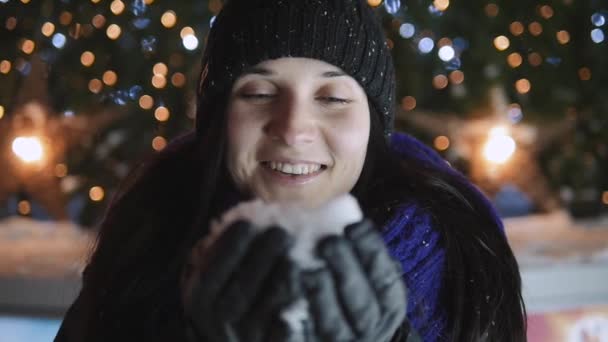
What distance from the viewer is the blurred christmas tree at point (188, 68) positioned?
3.96 feet

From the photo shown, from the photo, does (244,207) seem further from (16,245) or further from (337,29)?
(16,245)

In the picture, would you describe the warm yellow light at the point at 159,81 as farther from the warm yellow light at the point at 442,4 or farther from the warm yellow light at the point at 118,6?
the warm yellow light at the point at 442,4

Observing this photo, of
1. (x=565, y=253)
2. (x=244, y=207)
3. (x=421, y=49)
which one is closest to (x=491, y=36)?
(x=421, y=49)

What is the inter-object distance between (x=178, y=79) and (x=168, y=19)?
0.13m

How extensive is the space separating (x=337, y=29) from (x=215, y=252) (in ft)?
1.11

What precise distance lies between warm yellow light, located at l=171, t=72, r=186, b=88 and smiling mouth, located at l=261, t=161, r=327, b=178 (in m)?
0.74

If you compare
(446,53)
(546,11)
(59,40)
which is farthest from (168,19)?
(546,11)

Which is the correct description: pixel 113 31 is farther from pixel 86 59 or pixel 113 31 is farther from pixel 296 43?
pixel 296 43

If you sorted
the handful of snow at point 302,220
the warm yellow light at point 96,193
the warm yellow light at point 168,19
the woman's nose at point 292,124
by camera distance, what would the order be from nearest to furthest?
the handful of snow at point 302,220 < the woman's nose at point 292,124 < the warm yellow light at point 168,19 < the warm yellow light at point 96,193

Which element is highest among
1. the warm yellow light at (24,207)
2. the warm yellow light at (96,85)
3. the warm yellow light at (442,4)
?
the warm yellow light at (442,4)

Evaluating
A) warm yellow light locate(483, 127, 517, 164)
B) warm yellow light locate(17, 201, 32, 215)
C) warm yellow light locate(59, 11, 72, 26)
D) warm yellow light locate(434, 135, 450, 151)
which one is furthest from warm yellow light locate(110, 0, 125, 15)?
warm yellow light locate(483, 127, 517, 164)

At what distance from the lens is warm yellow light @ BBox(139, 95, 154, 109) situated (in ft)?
4.06

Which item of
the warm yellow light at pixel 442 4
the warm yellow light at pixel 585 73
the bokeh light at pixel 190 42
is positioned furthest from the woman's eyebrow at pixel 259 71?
the warm yellow light at pixel 585 73

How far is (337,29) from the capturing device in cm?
60
